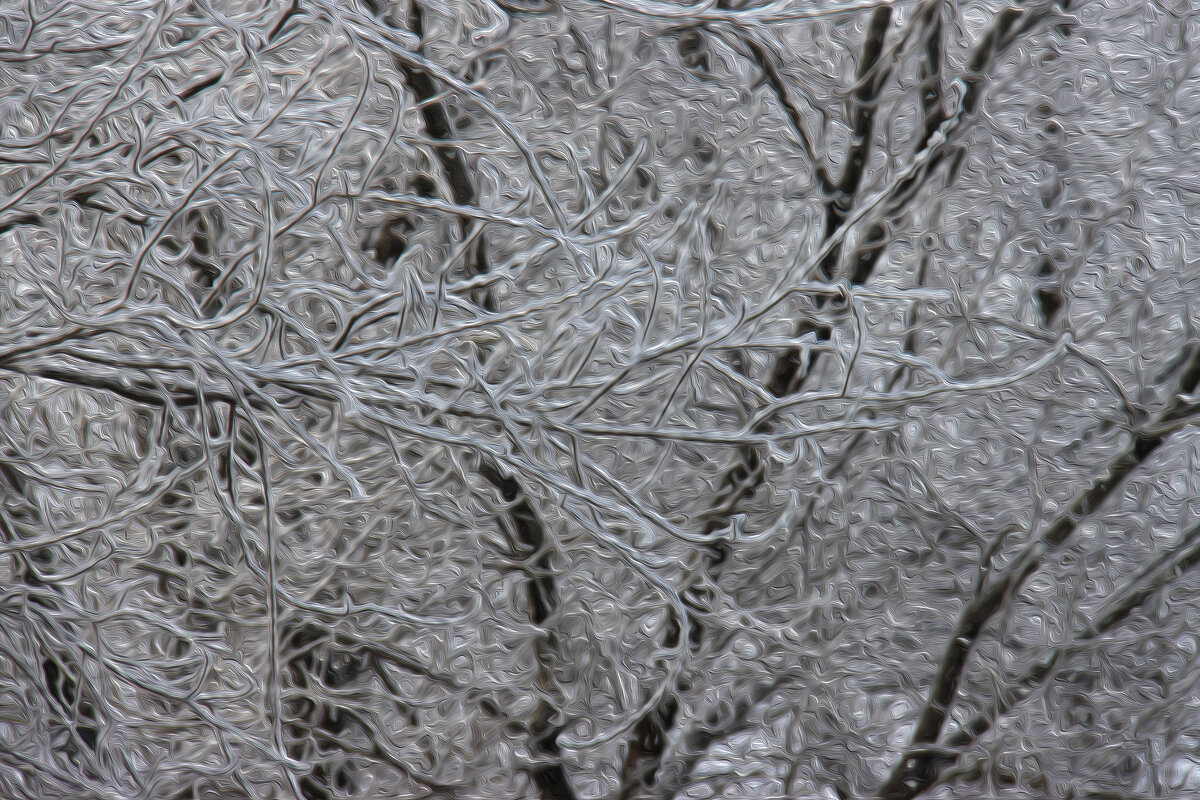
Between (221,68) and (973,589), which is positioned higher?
(221,68)

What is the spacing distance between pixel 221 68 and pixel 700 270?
0.74 metres

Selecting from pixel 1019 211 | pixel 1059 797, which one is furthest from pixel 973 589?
pixel 1019 211

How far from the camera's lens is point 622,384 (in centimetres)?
94

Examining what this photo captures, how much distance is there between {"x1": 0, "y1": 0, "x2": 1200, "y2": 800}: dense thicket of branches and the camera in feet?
3.03

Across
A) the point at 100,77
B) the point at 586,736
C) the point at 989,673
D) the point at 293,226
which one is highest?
the point at 100,77

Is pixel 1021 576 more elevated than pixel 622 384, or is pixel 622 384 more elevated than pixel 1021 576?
pixel 622 384

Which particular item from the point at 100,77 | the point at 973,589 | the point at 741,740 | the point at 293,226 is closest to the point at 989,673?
the point at 973,589

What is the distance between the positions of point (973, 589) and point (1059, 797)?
1.08 feet

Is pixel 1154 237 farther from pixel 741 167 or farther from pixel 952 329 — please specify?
pixel 741 167

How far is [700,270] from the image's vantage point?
93cm

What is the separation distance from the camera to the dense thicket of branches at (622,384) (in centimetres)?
92

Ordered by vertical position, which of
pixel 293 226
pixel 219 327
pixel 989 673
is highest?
pixel 293 226

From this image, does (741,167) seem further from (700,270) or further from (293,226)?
(293,226)

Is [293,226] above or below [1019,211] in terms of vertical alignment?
below
